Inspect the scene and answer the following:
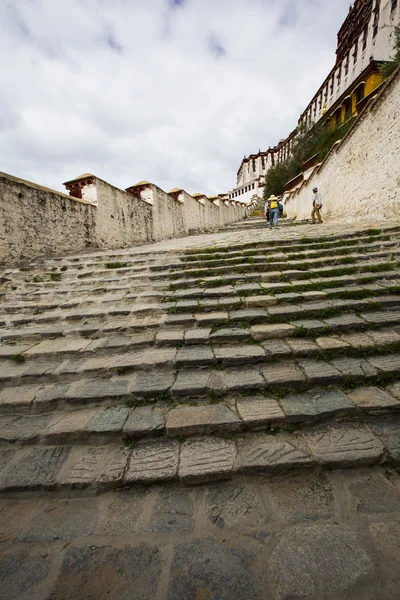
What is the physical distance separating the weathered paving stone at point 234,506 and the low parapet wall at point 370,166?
7025mm

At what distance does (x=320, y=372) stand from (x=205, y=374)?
111 cm

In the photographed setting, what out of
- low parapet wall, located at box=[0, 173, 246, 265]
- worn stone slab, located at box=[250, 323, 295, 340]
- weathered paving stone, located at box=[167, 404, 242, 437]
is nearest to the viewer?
weathered paving stone, located at box=[167, 404, 242, 437]

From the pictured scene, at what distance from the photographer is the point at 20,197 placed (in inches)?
209

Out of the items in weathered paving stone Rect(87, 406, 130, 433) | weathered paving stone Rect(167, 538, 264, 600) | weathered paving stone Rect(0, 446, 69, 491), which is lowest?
weathered paving stone Rect(167, 538, 264, 600)

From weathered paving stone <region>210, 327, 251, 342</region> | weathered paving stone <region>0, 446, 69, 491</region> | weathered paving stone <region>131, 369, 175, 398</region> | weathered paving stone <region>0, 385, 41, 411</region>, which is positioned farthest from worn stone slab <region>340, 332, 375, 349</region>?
weathered paving stone <region>0, 385, 41, 411</region>

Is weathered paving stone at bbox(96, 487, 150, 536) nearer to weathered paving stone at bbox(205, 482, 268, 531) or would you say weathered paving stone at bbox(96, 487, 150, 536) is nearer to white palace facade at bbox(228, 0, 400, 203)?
weathered paving stone at bbox(205, 482, 268, 531)

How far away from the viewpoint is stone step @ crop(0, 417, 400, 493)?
169 centimetres

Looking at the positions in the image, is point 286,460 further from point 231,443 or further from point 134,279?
point 134,279

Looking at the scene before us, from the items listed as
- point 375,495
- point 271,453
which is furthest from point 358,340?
point 271,453

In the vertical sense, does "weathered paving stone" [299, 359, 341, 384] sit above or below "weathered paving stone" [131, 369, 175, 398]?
above

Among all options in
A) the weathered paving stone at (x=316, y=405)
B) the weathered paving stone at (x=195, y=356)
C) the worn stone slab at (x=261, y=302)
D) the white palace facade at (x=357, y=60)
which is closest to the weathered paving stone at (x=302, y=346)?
the weathered paving stone at (x=316, y=405)

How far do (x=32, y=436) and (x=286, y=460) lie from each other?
6.76 ft

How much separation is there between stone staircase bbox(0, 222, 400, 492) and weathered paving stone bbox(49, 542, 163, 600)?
354 mm

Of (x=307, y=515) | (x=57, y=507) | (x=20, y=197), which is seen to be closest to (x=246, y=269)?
(x=307, y=515)
